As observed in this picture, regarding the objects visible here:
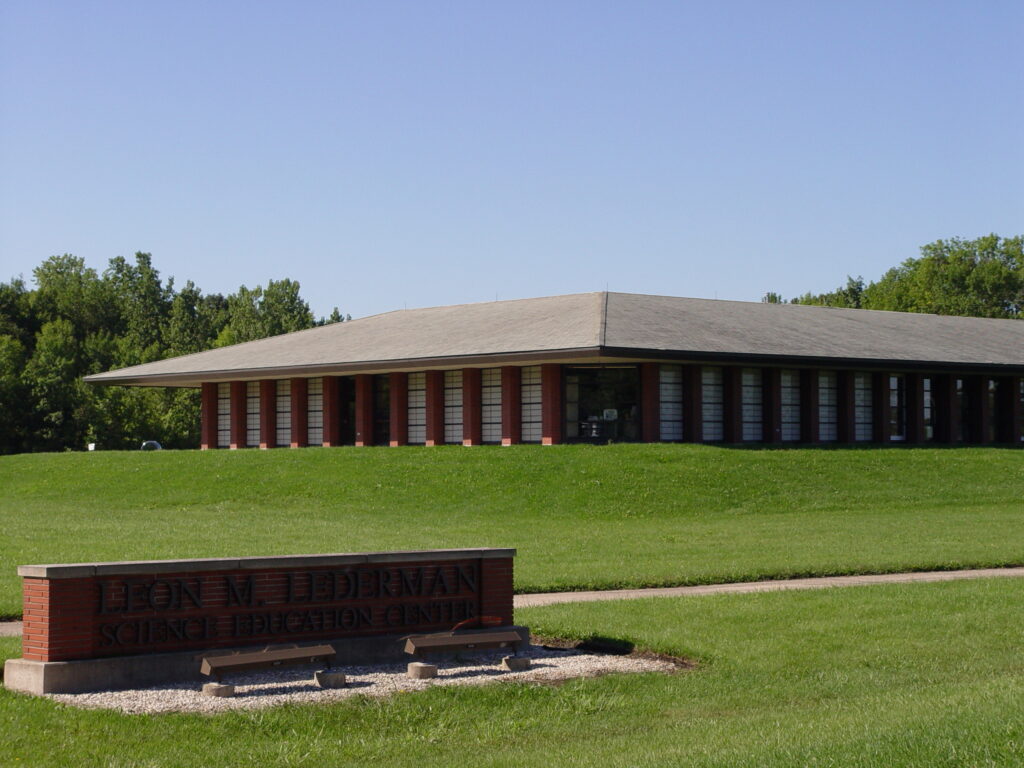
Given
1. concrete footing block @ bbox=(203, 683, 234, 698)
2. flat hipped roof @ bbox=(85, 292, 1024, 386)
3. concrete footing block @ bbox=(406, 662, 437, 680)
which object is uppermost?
flat hipped roof @ bbox=(85, 292, 1024, 386)

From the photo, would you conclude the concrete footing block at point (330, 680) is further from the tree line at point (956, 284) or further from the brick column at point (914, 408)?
the tree line at point (956, 284)

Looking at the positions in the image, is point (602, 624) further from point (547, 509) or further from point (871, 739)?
point (547, 509)

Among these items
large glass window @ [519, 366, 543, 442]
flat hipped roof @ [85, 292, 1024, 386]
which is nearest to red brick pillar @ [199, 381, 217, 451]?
flat hipped roof @ [85, 292, 1024, 386]

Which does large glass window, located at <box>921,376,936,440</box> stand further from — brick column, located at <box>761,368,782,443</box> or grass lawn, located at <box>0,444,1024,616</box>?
brick column, located at <box>761,368,782,443</box>

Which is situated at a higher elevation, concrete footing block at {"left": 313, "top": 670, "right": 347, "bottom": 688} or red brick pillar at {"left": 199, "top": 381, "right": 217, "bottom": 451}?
red brick pillar at {"left": 199, "top": 381, "right": 217, "bottom": 451}

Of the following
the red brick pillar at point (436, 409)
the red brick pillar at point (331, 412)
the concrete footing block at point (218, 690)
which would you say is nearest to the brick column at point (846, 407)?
the red brick pillar at point (436, 409)

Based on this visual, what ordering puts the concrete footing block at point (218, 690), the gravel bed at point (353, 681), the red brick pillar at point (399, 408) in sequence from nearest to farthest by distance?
the gravel bed at point (353, 681)
the concrete footing block at point (218, 690)
the red brick pillar at point (399, 408)

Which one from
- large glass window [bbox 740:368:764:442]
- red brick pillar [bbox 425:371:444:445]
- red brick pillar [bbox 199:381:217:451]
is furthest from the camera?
red brick pillar [bbox 199:381:217:451]

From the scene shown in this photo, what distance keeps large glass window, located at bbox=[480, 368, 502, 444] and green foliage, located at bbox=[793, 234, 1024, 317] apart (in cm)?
6464

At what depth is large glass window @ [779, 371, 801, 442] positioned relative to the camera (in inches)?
1719

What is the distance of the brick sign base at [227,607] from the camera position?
39.7 ft

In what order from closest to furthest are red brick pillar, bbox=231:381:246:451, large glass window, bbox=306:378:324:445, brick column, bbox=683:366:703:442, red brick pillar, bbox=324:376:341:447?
brick column, bbox=683:366:703:442 < red brick pillar, bbox=324:376:341:447 < large glass window, bbox=306:378:324:445 < red brick pillar, bbox=231:381:246:451

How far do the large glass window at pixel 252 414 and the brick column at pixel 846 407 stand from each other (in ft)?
69.7

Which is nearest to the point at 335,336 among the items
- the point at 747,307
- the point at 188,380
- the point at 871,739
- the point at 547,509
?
the point at 188,380
